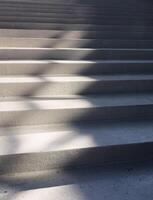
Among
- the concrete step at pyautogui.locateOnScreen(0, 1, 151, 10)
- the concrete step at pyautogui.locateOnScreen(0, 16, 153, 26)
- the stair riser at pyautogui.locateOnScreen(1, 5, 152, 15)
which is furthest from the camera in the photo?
the concrete step at pyautogui.locateOnScreen(0, 1, 151, 10)

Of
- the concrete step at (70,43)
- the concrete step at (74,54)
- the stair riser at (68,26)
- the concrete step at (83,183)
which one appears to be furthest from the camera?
the stair riser at (68,26)

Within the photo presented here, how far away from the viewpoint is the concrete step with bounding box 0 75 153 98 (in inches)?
98.0

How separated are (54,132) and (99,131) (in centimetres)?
35

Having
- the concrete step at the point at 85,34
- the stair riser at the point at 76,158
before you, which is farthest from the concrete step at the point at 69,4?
the stair riser at the point at 76,158

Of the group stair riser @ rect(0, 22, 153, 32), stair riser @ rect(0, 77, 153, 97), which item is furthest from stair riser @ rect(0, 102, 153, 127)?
stair riser @ rect(0, 22, 153, 32)

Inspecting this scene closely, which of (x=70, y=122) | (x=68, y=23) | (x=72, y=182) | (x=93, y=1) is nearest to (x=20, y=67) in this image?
(x=70, y=122)

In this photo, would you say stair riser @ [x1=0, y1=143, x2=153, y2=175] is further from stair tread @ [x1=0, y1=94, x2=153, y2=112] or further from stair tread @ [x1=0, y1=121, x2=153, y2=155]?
stair tread @ [x1=0, y1=94, x2=153, y2=112]

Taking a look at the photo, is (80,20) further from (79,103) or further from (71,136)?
(71,136)

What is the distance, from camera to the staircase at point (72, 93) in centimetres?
197

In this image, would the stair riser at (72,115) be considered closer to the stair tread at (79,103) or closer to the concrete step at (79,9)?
the stair tread at (79,103)

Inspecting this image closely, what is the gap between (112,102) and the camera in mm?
2484

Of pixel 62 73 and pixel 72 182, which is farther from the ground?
pixel 62 73

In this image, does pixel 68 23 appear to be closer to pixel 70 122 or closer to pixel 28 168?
pixel 70 122

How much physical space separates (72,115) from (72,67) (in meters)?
0.73
